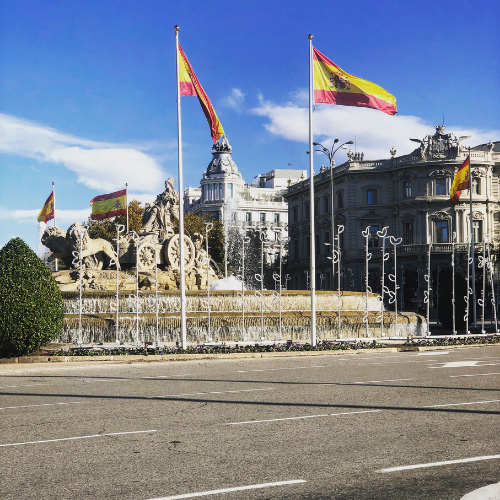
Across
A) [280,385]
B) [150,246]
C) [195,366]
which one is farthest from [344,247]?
[280,385]

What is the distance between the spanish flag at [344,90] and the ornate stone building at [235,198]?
81346mm

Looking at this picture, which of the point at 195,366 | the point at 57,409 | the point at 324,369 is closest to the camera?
the point at 57,409

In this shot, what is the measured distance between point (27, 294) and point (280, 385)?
8.34 meters

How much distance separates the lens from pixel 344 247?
73250mm

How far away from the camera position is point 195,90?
21.9 meters

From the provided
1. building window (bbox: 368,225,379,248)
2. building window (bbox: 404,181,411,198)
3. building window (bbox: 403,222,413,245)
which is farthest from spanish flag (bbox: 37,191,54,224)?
building window (bbox: 404,181,411,198)

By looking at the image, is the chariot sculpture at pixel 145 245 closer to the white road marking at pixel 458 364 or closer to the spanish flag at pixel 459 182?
the white road marking at pixel 458 364

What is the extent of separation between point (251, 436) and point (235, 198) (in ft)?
365

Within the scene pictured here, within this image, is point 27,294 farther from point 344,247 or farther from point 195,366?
point 344,247

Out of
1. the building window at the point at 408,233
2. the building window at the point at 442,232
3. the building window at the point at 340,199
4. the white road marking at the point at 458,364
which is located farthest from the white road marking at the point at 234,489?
the building window at the point at 340,199

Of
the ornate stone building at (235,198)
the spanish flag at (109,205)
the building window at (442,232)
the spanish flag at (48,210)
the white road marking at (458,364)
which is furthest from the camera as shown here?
the ornate stone building at (235,198)

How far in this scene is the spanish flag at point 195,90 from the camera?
2170 centimetres

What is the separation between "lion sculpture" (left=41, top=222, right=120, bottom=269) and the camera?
27.3m

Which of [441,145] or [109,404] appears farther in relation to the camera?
[441,145]
